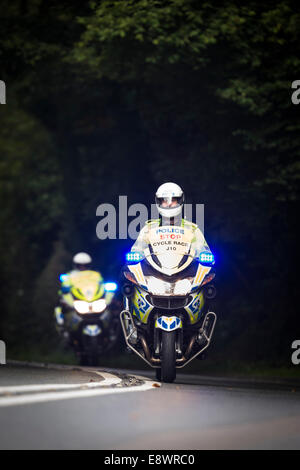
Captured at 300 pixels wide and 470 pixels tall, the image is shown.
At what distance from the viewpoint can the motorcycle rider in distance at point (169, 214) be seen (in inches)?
587

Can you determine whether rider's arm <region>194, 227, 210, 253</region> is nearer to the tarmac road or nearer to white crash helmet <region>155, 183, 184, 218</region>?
white crash helmet <region>155, 183, 184, 218</region>

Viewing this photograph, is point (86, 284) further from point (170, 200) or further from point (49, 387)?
point (49, 387)

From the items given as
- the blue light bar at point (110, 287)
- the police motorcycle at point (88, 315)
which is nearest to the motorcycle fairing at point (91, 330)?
the police motorcycle at point (88, 315)

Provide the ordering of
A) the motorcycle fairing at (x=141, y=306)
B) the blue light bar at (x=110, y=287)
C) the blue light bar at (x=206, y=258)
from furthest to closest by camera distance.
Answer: the blue light bar at (x=110, y=287), the blue light bar at (x=206, y=258), the motorcycle fairing at (x=141, y=306)

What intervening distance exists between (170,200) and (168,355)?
2238mm

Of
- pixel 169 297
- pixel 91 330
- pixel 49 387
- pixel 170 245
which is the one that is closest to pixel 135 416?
pixel 49 387

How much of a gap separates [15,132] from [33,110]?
10.2 metres

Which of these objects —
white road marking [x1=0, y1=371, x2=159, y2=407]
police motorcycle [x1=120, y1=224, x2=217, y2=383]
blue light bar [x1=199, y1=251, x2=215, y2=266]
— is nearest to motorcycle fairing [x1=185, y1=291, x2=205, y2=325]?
police motorcycle [x1=120, y1=224, x2=217, y2=383]

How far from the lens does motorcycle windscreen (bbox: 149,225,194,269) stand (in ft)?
48.0

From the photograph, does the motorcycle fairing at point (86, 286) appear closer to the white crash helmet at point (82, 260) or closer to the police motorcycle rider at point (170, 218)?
the white crash helmet at point (82, 260)

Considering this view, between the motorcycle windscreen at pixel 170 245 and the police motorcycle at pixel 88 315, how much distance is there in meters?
6.85

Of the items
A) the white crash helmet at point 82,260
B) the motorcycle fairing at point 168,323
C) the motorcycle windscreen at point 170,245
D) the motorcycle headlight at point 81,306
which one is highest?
the white crash helmet at point 82,260

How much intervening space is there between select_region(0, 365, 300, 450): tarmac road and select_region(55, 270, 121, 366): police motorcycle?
6998mm

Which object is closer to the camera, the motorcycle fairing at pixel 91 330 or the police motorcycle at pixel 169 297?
the police motorcycle at pixel 169 297
